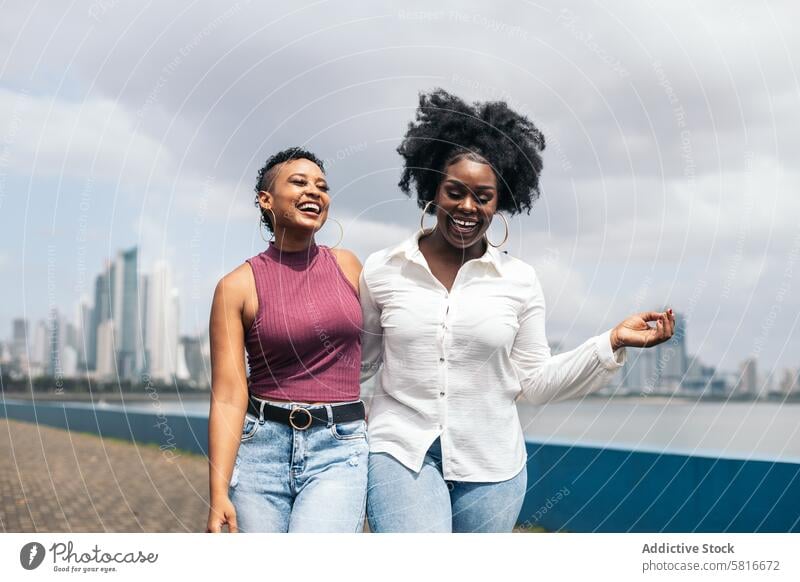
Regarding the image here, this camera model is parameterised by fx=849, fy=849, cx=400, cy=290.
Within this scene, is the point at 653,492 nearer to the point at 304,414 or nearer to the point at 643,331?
the point at 643,331

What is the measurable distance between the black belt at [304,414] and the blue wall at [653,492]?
3.07 meters

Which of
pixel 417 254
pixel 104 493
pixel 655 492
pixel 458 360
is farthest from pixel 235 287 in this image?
pixel 104 493

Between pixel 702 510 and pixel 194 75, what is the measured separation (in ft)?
14.7

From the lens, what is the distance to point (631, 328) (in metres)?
3.64

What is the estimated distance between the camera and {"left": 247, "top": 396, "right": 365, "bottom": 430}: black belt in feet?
11.0

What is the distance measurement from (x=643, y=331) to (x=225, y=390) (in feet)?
5.79

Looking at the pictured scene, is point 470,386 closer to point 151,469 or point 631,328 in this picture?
point 631,328

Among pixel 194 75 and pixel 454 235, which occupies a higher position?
pixel 194 75

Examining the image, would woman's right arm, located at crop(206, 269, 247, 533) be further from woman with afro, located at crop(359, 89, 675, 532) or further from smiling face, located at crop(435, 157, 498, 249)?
smiling face, located at crop(435, 157, 498, 249)

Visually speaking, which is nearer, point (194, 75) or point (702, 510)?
point (194, 75)

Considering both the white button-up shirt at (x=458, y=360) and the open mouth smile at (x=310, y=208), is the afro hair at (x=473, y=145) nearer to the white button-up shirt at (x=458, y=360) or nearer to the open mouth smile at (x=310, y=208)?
the white button-up shirt at (x=458, y=360)

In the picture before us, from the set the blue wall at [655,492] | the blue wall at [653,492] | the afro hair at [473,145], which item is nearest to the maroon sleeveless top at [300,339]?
the afro hair at [473,145]

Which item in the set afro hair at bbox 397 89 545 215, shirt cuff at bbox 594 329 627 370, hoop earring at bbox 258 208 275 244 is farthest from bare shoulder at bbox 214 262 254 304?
shirt cuff at bbox 594 329 627 370
